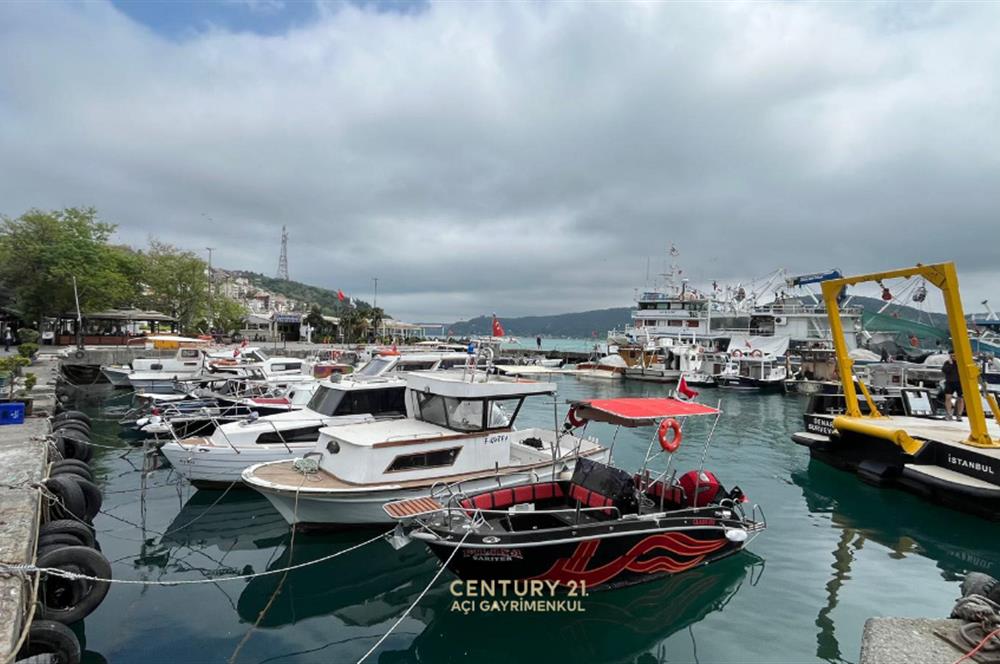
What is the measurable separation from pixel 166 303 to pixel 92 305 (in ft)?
52.3

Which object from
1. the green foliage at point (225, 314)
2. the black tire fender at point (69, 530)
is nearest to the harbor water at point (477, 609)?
the black tire fender at point (69, 530)

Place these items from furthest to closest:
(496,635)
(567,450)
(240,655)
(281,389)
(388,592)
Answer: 1. (281,389)
2. (567,450)
3. (388,592)
4. (496,635)
5. (240,655)

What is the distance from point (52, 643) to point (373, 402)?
30.4 ft

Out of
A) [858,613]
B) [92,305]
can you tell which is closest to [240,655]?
[858,613]

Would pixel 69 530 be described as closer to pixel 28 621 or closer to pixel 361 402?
pixel 28 621

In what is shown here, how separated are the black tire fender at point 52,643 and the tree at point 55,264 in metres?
37.8

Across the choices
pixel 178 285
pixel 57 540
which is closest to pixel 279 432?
pixel 57 540

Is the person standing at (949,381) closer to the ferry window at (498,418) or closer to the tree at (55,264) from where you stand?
the ferry window at (498,418)

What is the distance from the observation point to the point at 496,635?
7.30 metres

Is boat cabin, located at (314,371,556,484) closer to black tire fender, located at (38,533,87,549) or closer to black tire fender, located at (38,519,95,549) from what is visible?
black tire fender, located at (38,519,95,549)

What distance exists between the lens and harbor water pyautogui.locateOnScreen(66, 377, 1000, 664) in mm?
7066

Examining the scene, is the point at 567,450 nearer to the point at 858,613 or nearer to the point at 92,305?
the point at 858,613

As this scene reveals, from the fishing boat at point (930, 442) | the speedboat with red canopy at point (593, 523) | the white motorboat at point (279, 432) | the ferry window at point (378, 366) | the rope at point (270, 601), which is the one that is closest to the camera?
the rope at point (270, 601)

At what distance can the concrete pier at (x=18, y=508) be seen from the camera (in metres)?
5.14
